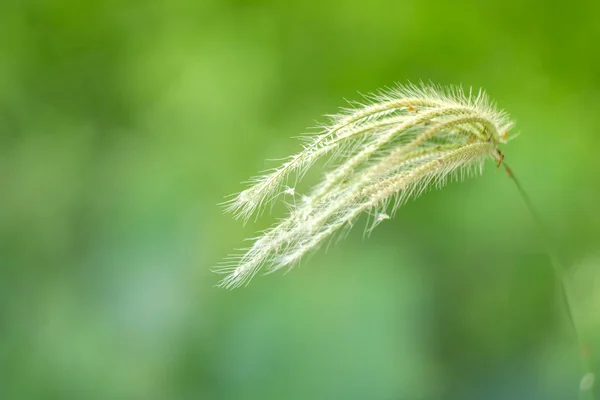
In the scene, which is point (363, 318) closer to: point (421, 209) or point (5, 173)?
point (421, 209)

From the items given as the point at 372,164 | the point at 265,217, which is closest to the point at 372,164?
the point at 372,164

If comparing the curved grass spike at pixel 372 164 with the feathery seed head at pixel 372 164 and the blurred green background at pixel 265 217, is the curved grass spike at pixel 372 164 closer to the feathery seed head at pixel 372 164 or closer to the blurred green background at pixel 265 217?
the feathery seed head at pixel 372 164

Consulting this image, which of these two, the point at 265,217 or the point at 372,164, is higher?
the point at 265,217

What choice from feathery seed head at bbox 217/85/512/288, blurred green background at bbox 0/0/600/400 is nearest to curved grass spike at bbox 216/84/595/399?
feathery seed head at bbox 217/85/512/288

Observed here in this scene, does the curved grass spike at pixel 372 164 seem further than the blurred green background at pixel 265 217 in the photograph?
No

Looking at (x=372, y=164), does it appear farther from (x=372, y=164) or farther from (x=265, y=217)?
(x=265, y=217)

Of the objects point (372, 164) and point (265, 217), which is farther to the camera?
point (265, 217)

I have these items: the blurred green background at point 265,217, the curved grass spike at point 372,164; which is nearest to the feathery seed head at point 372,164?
the curved grass spike at point 372,164

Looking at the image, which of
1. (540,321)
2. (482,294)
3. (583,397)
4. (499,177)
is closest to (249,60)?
(499,177)

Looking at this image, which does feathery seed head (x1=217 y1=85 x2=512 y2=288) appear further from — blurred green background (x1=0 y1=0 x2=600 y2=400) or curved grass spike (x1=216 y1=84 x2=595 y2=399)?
blurred green background (x1=0 y1=0 x2=600 y2=400)
